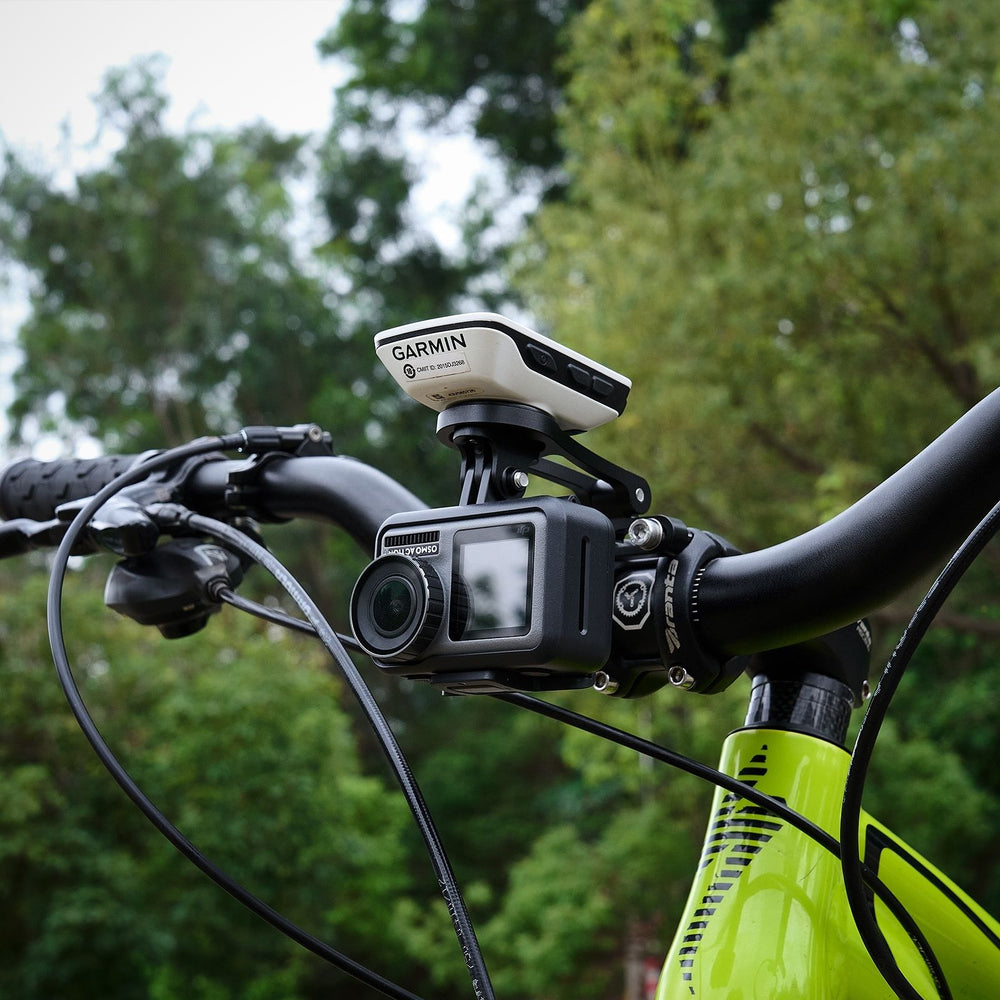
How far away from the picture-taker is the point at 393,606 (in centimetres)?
73

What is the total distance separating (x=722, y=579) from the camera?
75 cm

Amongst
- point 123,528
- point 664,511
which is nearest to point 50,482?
point 123,528

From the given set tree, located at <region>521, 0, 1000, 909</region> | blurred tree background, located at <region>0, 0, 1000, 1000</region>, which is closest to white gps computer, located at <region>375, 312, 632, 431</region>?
blurred tree background, located at <region>0, 0, 1000, 1000</region>

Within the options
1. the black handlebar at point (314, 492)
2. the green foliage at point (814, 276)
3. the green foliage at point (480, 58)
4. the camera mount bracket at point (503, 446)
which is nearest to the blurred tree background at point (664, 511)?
the green foliage at point (814, 276)

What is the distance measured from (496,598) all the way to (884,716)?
0.22 m

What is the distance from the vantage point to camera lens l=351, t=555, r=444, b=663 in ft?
2.34

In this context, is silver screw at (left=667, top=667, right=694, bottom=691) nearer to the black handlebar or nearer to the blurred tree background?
the black handlebar

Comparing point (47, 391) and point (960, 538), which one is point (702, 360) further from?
point (47, 391)

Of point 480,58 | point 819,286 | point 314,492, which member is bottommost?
point 314,492

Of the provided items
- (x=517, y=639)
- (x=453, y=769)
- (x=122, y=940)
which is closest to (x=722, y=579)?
(x=517, y=639)

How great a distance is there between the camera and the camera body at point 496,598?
27.6 inches

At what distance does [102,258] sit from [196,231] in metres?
1.17

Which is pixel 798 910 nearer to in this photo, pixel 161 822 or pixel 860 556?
pixel 860 556

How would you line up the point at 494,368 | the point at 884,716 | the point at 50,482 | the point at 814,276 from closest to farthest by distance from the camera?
1. the point at 884,716
2. the point at 494,368
3. the point at 50,482
4. the point at 814,276
